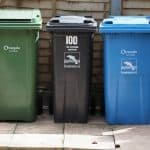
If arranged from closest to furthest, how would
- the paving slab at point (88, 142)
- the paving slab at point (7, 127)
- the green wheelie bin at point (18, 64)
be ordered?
the paving slab at point (88, 142) → the paving slab at point (7, 127) → the green wheelie bin at point (18, 64)

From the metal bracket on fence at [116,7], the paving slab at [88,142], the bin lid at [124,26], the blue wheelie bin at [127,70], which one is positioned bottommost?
the paving slab at [88,142]

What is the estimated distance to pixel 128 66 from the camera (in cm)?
692

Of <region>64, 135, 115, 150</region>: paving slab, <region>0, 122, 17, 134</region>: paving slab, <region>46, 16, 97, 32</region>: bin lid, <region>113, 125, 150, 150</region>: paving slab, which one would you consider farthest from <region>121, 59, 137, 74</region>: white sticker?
<region>0, 122, 17, 134</region>: paving slab

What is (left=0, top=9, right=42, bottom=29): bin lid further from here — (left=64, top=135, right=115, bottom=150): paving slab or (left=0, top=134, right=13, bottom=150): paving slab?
(left=64, top=135, right=115, bottom=150): paving slab

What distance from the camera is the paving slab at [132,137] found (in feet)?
20.8

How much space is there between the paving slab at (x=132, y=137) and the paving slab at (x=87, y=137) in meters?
0.10

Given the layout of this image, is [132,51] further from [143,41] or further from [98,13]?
[98,13]

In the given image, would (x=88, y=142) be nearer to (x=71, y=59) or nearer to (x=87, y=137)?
(x=87, y=137)

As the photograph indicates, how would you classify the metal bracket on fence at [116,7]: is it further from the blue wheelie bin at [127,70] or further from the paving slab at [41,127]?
the paving slab at [41,127]

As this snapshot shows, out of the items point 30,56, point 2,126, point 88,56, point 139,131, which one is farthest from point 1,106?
point 139,131

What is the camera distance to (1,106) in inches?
281

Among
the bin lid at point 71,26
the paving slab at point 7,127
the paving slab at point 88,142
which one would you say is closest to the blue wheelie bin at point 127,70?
the bin lid at point 71,26

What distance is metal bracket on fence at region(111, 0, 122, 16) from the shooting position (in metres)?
7.79

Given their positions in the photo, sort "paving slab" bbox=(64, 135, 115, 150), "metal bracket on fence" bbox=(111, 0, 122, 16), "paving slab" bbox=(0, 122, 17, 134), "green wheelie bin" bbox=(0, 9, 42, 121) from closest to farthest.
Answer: "paving slab" bbox=(64, 135, 115, 150), "paving slab" bbox=(0, 122, 17, 134), "green wheelie bin" bbox=(0, 9, 42, 121), "metal bracket on fence" bbox=(111, 0, 122, 16)
